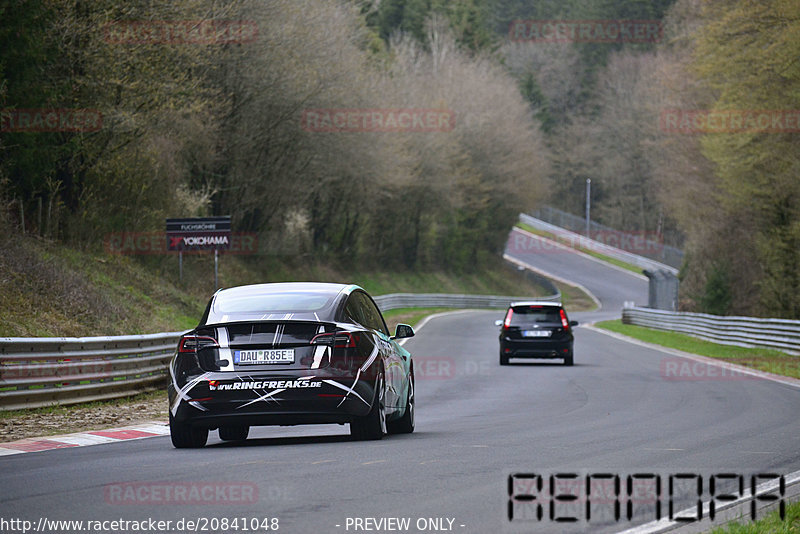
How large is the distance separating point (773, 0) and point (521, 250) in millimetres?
72899

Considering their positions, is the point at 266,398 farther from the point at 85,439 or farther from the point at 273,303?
the point at 85,439

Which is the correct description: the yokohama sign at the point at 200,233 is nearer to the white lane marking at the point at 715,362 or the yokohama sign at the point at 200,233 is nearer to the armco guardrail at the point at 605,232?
the white lane marking at the point at 715,362

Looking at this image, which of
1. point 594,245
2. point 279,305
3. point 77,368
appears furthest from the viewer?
point 594,245

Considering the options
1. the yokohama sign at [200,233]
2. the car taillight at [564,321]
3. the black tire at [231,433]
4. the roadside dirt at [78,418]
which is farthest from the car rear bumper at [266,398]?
the yokohama sign at [200,233]

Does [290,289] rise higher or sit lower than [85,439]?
higher

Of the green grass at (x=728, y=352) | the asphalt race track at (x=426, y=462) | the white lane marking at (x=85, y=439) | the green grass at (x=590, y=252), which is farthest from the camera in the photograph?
the green grass at (x=590, y=252)

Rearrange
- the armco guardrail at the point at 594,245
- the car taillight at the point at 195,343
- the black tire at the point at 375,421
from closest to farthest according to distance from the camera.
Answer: the car taillight at the point at 195,343, the black tire at the point at 375,421, the armco guardrail at the point at 594,245

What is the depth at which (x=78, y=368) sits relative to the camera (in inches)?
656

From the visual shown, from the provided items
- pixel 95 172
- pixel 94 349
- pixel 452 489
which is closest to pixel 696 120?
pixel 95 172

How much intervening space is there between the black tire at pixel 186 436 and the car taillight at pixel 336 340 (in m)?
1.50

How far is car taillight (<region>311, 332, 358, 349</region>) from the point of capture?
11055 mm

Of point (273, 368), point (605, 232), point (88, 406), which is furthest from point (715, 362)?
point (605, 232)

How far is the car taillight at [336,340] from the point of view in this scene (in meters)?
11.1

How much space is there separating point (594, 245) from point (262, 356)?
102702 mm
